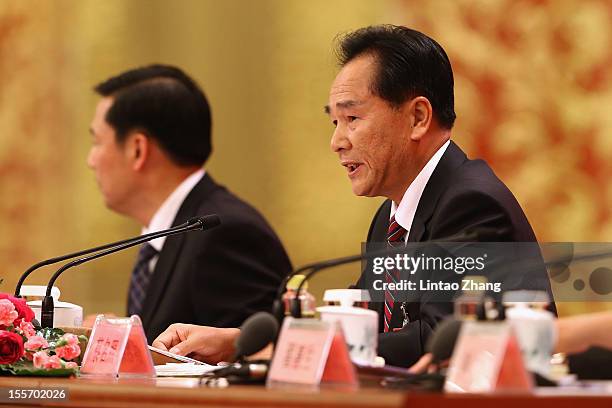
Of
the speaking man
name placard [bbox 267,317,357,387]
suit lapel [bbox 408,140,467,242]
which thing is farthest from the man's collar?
name placard [bbox 267,317,357,387]

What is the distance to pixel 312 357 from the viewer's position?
1.67 metres

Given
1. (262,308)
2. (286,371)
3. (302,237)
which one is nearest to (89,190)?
(302,237)

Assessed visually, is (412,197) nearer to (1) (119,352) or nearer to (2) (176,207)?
(1) (119,352)

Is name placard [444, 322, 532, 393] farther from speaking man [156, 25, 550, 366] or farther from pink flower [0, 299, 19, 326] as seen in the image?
speaking man [156, 25, 550, 366]

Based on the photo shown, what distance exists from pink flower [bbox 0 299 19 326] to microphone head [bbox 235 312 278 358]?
61 cm

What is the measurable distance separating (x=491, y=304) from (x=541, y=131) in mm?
2771

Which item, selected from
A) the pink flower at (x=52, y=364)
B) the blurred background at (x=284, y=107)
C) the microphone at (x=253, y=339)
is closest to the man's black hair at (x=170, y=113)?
the blurred background at (x=284, y=107)

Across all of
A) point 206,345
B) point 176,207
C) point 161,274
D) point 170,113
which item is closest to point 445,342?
point 206,345

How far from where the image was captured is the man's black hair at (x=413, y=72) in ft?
9.62

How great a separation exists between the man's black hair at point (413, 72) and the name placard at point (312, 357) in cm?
133

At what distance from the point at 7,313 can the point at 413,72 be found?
1256 millimetres

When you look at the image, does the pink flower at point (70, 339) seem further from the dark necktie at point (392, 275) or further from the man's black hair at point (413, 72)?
the man's black hair at point (413, 72)

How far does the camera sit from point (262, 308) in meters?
3.84

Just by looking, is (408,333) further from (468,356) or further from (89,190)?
(89,190)
